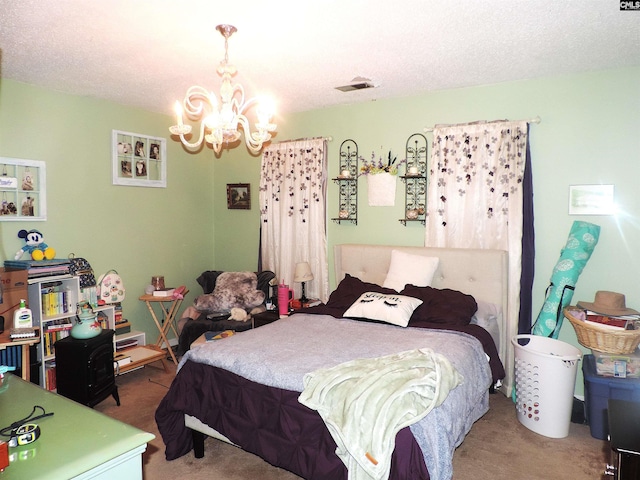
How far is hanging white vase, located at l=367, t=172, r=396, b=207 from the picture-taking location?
4215 mm

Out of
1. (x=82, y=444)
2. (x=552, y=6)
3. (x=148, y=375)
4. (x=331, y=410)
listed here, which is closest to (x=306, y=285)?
(x=148, y=375)

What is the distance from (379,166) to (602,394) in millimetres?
2569

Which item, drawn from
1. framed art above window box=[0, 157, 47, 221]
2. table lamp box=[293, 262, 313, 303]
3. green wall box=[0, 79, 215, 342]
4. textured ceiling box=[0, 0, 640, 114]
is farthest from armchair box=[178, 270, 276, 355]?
textured ceiling box=[0, 0, 640, 114]

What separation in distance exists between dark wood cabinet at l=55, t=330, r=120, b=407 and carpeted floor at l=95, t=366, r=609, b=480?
1.08 ft

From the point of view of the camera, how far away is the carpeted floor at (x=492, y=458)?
2600mm

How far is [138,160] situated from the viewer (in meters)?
4.59

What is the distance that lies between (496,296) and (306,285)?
76.2 inches

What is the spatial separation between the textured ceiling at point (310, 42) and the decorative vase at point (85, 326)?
1.87m

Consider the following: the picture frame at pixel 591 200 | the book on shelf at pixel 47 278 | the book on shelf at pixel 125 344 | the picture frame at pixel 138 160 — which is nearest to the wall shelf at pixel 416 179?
the picture frame at pixel 591 200

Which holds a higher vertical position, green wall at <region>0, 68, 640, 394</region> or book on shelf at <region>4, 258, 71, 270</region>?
green wall at <region>0, 68, 640, 394</region>

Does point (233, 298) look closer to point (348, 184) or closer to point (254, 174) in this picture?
point (254, 174)

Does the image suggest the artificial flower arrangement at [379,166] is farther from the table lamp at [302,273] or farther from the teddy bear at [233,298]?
the teddy bear at [233,298]

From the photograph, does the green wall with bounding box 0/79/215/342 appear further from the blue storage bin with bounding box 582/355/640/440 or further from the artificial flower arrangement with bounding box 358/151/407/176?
the blue storage bin with bounding box 582/355/640/440

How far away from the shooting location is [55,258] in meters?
3.88
